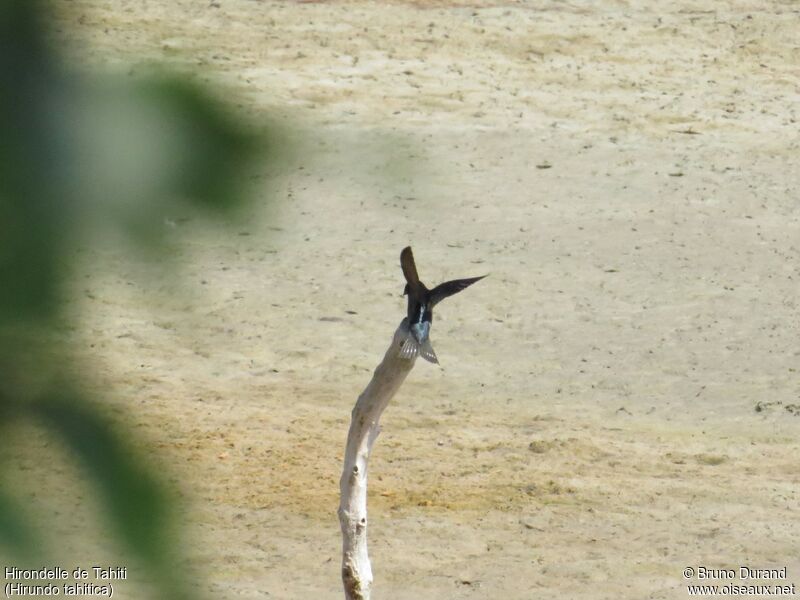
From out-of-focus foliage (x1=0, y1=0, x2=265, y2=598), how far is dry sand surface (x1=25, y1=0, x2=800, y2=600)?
0.30 metres

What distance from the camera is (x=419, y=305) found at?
10.9 ft

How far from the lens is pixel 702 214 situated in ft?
28.5

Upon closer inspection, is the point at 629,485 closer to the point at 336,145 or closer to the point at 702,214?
the point at 702,214

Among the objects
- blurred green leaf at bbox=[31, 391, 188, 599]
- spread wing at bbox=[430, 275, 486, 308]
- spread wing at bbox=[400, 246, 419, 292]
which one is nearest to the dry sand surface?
blurred green leaf at bbox=[31, 391, 188, 599]

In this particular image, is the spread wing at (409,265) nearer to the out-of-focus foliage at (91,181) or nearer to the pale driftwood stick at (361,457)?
the pale driftwood stick at (361,457)

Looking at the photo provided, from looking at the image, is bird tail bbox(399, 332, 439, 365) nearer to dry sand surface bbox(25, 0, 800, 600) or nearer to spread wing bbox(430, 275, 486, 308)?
spread wing bbox(430, 275, 486, 308)

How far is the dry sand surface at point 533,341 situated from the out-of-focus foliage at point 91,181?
0.30 metres

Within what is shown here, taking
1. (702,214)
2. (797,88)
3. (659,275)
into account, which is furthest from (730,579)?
(797,88)

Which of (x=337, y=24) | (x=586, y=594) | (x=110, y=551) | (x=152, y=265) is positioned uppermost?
(x=152, y=265)

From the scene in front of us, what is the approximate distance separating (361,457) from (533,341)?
331 cm

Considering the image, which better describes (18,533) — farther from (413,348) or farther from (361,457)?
(361,457)

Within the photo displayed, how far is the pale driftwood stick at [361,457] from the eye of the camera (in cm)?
365

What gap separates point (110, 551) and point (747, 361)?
6314 mm

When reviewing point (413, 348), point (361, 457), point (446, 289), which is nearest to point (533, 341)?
point (361, 457)
